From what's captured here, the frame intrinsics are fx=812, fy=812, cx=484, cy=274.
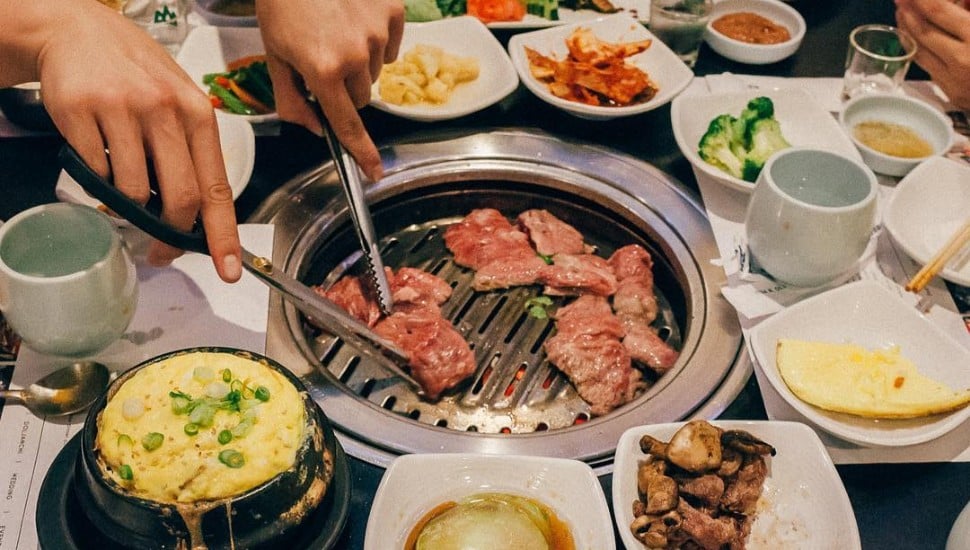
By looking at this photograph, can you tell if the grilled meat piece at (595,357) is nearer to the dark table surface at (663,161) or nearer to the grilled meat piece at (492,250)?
the grilled meat piece at (492,250)

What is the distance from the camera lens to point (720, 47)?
3367 mm

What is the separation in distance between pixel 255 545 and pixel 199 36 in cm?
221

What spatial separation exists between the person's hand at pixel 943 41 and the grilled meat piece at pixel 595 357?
65.9 inches

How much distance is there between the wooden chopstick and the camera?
7.48 feet

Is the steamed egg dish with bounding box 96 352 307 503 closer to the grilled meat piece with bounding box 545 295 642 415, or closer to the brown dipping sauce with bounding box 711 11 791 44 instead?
the grilled meat piece with bounding box 545 295 642 415

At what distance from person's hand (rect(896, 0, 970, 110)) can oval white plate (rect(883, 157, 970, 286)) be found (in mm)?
530

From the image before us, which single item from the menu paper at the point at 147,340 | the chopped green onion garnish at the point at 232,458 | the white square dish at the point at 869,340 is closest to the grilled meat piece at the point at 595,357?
the white square dish at the point at 869,340

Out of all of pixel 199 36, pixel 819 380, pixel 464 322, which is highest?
pixel 199 36

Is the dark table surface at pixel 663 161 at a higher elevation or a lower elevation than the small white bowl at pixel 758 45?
lower

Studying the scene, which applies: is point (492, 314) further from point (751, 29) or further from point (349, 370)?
point (751, 29)

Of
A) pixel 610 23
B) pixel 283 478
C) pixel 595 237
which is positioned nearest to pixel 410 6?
pixel 610 23

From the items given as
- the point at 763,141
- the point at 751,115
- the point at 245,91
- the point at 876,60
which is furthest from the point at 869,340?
the point at 245,91

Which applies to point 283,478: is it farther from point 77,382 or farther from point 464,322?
point 464,322

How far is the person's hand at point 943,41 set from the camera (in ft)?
9.75
